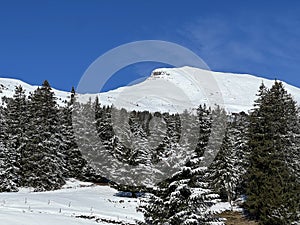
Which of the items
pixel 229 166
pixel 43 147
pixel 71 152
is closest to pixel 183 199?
pixel 229 166

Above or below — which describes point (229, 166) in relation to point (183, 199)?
A: above

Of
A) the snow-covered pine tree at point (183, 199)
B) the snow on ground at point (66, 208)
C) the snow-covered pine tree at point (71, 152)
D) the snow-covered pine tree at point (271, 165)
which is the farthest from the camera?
the snow-covered pine tree at point (71, 152)

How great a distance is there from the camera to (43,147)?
50.6 meters

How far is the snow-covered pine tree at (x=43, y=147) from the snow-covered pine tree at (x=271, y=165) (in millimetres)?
20731

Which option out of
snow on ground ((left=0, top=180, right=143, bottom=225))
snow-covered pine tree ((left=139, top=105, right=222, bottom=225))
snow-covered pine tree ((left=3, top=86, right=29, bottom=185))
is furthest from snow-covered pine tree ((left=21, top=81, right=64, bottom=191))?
snow-covered pine tree ((left=139, top=105, right=222, bottom=225))

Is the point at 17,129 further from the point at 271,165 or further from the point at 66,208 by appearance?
the point at 271,165

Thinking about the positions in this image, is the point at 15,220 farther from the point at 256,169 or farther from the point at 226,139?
the point at 226,139

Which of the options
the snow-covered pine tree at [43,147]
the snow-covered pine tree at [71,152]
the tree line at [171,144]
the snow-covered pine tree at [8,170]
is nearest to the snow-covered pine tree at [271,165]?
the tree line at [171,144]

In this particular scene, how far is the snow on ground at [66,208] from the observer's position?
902 inches

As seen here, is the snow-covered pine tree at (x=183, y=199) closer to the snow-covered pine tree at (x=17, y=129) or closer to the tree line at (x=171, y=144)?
the tree line at (x=171, y=144)

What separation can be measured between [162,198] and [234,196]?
3460cm

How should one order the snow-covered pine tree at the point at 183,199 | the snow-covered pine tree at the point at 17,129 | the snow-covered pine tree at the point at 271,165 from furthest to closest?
the snow-covered pine tree at the point at 17,129
the snow-covered pine tree at the point at 271,165
the snow-covered pine tree at the point at 183,199

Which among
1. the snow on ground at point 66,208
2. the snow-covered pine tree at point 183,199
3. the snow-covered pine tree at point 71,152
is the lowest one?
the snow on ground at point 66,208

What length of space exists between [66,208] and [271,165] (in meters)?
19.2
